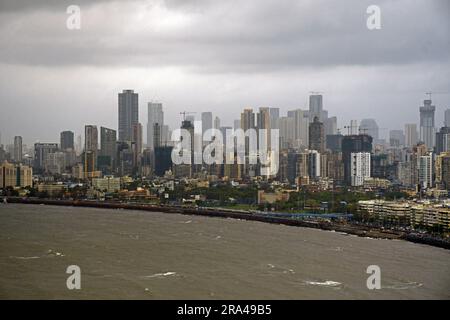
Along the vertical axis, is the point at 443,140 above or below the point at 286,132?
below

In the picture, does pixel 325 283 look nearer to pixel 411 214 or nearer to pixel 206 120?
pixel 411 214

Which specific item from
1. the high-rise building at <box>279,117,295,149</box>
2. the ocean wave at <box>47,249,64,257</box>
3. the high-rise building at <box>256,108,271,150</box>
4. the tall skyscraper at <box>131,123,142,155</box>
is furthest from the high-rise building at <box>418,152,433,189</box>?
the ocean wave at <box>47,249,64,257</box>

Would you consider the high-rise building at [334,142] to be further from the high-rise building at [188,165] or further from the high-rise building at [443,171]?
the high-rise building at [443,171]

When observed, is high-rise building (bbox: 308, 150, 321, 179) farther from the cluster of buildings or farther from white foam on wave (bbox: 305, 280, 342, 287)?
white foam on wave (bbox: 305, 280, 342, 287)

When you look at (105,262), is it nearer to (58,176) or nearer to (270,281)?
(270,281)

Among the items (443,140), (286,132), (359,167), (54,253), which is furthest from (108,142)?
(54,253)
